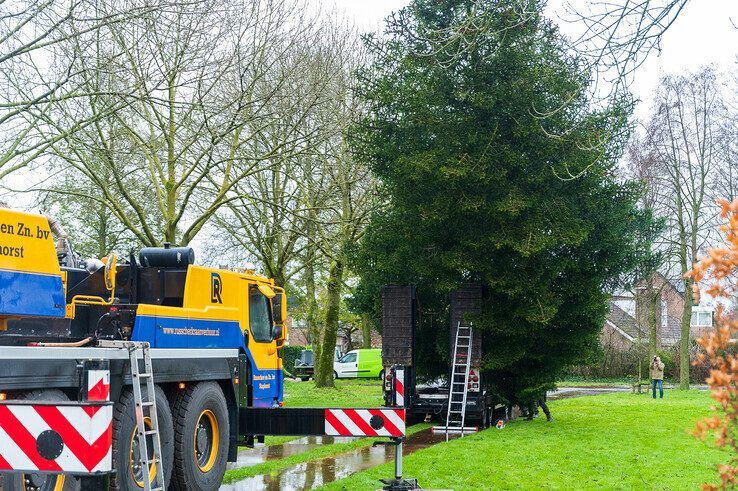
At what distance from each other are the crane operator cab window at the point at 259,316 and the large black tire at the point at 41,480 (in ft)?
15.9

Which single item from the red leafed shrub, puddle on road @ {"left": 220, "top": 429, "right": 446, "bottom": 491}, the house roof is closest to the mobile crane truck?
puddle on road @ {"left": 220, "top": 429, "right": 446, "bottom": 491}

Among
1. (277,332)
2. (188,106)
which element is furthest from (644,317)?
(277,332)

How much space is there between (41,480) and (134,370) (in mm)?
1258

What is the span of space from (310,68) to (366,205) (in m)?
7.49

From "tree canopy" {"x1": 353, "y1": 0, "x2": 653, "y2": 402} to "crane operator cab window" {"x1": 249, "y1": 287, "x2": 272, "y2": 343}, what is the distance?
22.8 feet

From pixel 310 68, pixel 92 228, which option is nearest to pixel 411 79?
pixel 310 68

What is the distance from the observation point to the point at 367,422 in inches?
414

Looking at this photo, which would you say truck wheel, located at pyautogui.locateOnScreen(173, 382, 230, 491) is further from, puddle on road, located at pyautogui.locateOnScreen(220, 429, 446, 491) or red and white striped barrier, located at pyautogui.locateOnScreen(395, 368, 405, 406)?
red and white striped barrier, located at pyautogui.locateOnScreen(395, 368, 405, 406)

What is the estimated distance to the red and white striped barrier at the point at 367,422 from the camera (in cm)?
1048

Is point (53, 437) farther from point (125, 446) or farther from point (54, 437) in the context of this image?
point (125, 446)

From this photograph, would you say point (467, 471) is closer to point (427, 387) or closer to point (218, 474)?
point (218, 474)

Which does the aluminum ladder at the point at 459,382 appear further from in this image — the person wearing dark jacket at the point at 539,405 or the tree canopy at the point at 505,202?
the person wearing dark jacket at the point at 539,405

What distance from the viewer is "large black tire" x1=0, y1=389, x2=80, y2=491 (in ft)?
25.1

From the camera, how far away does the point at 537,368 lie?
68.2ft
